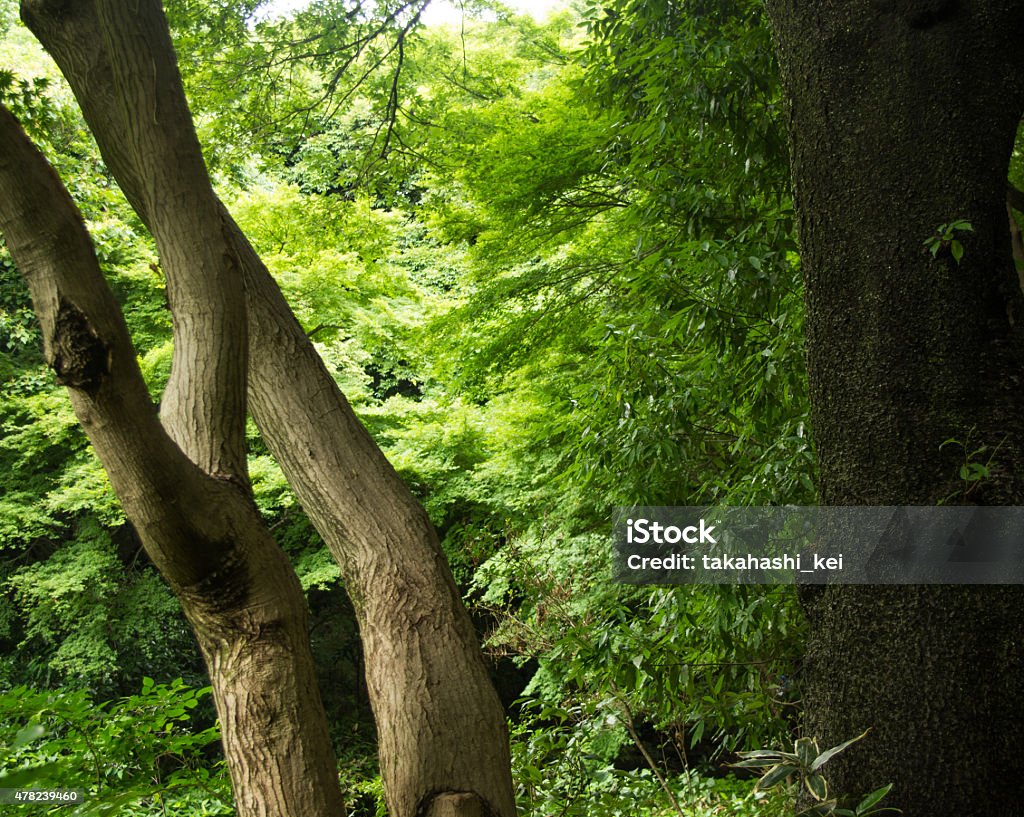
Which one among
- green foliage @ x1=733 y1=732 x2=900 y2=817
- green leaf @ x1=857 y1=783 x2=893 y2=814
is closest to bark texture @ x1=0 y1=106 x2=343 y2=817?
green foliage @ x1=733 y1=732 x2=900 y2=817

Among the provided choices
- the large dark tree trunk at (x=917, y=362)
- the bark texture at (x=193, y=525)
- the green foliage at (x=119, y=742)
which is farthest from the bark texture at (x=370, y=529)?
the green foliage at (x=119, y=742)

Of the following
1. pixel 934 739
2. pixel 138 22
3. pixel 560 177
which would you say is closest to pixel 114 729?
pixel 138 22

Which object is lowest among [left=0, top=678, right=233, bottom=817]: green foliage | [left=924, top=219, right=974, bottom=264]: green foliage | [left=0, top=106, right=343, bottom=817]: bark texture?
[left=0, top=678, right=233, bottom=817]: green foliage

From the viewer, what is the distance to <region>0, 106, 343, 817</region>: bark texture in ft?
4.30

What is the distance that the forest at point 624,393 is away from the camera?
1505 mm

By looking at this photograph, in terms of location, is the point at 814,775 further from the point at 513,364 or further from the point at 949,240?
the point at 513,364

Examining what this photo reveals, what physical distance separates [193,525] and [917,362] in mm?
1335

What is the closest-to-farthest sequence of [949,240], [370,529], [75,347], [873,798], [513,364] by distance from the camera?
1. [75,347]
2. [873,798]
3. [949,240]
4. [370,529]
5. [513,364]

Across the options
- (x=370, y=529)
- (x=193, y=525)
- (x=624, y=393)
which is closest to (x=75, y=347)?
(x=193, y=525)

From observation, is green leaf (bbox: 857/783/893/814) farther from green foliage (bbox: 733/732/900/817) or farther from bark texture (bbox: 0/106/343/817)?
bark texture (bbox: 0/106/343/817)

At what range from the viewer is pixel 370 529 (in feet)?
6.72

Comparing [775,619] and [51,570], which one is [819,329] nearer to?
[775,619]

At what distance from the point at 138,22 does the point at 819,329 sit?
4.82ft

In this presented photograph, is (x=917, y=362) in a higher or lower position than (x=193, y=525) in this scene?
higher
